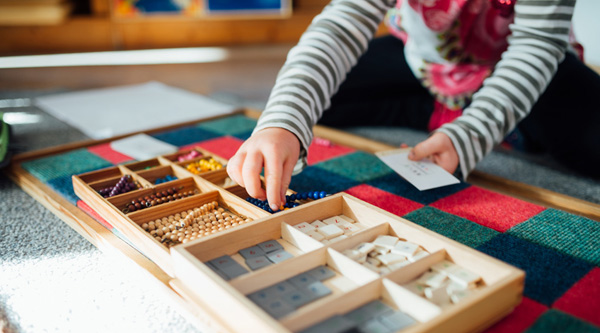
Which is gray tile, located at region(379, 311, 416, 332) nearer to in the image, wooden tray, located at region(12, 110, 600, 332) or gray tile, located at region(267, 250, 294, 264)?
wooden tray, located at region(12, 110, 600, 332)

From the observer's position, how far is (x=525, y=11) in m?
0.92

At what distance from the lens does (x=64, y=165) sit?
108cm

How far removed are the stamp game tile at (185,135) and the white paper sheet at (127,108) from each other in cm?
9

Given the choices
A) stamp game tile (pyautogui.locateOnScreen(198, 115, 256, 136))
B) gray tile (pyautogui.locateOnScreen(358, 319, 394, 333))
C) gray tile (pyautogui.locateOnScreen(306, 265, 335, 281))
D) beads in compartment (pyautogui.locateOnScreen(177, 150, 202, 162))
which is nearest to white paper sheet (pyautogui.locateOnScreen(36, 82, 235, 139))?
stamp game tile (pyautogui.locateOnScreen(198, 115, 256, 136))

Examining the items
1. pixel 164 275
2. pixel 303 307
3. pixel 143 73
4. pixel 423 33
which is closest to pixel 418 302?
pixel 303 307

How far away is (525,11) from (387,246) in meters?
0.59

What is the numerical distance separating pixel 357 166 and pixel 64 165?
0.65 metres

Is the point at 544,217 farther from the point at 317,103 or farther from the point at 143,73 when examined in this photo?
the point at 143,73

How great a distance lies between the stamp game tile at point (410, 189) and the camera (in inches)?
35.1

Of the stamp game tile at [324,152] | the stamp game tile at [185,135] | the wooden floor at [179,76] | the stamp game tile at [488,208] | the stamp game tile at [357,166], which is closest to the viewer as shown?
the stamp game tile at [488,208]

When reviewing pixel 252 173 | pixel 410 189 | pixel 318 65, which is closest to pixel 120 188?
pixel 252 173

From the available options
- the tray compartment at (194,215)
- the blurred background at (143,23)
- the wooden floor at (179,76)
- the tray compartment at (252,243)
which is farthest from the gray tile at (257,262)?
the blurred background at (143,23)

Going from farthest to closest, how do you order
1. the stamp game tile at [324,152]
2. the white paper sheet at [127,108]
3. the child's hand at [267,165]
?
the white paper sheet at [127,108], the stamp game tile at [324,152], the child's hand at [267,165]

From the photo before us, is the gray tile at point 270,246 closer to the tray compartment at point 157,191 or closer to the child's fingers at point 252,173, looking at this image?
the child's fingers at point 252,173
